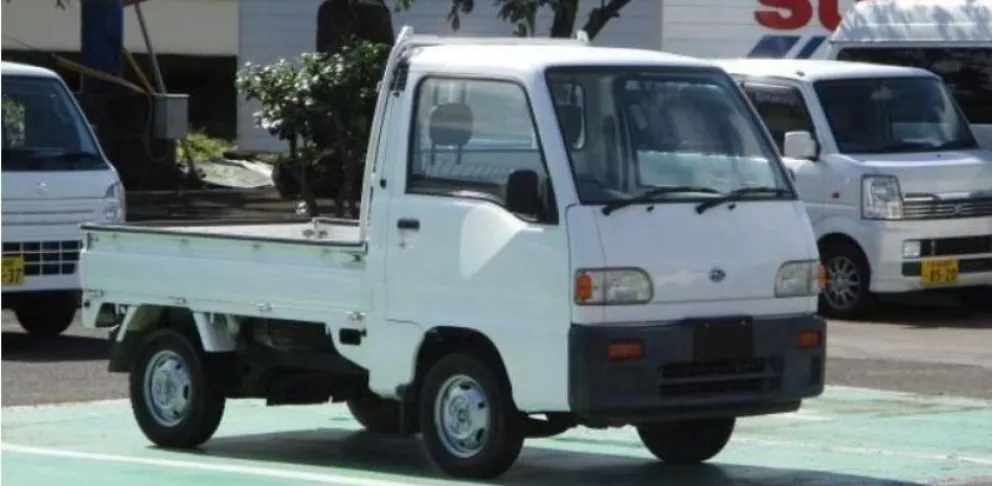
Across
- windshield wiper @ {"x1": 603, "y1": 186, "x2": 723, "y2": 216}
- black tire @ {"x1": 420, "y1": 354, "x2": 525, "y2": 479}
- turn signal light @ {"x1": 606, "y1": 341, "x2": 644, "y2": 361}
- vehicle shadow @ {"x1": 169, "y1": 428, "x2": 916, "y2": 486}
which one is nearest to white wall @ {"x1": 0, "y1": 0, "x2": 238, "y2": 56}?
vehicle shadow @ {"x1": 169, "y1": 428, "x2": 916, "y2": 486}

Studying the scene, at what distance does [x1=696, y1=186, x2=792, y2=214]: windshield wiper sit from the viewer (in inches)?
405

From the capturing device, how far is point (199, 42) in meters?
40.1

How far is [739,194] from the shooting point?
1046 cm

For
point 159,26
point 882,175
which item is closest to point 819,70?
point 882,175

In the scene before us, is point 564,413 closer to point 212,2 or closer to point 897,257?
point 897,257

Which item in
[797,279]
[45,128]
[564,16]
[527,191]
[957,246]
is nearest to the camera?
[527,191]

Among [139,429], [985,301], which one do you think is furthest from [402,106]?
[985,301]

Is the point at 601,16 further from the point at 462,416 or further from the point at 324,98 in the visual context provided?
the point at 462,416

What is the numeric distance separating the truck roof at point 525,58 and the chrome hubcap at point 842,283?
802 cm

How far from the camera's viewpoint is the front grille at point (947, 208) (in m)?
18.4

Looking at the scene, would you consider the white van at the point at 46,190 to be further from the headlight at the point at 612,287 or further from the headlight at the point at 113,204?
the headlight at the point at 612,287

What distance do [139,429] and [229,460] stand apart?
1174mm

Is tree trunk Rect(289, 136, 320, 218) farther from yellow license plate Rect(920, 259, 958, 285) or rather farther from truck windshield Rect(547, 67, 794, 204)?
truck windshield Rect(547, 67, 794, 204)

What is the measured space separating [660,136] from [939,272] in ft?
27.9
